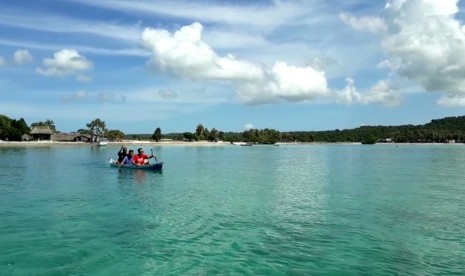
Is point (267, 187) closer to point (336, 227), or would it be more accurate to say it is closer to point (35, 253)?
point (336, 227)

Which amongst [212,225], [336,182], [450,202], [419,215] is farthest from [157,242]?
[336,182]

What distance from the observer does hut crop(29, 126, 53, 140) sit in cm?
14488

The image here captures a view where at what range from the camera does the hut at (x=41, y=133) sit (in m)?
145

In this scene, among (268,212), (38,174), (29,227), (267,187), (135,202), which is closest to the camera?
(29,227)

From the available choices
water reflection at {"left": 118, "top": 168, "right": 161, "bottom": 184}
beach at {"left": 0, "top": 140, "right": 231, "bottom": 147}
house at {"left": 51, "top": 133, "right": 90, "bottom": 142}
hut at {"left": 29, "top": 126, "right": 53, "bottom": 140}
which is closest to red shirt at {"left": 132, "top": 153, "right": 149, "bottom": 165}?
water reflection at {"left": 118, "top": 168, "right": 161, "bottom": 184}

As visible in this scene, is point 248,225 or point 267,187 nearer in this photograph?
point 248,225

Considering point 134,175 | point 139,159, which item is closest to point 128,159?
point 139,159

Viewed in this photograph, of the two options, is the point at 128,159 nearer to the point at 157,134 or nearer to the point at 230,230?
the point at 230,230

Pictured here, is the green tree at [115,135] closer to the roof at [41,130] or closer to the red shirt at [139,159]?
the roof at [41,130]

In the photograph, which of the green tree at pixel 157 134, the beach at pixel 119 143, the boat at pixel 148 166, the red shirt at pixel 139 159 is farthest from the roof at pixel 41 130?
the red shirt at pixel 139 159

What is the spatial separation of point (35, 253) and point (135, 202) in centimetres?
1038

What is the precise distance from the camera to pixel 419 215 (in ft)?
68.2

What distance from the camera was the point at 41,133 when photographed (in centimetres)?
14588

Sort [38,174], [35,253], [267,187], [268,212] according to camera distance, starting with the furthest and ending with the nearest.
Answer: [38,174] → [267,187] → [268,212] → [35,253]
